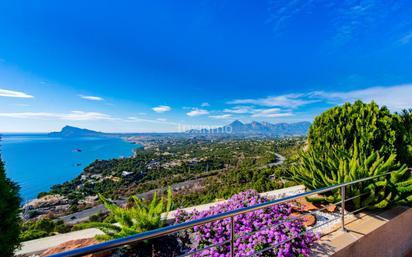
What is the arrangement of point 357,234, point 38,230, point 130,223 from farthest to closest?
point 38,230
point 130,223
point 357,234

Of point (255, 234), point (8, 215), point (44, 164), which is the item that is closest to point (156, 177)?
point (255, 234)

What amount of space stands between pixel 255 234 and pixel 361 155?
259cm

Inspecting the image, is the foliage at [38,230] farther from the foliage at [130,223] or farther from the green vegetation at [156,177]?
the green vegetation at [156,177]

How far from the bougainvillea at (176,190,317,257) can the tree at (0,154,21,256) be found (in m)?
1.56

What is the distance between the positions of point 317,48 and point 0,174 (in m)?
14.2

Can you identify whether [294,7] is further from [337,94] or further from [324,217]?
[337,94]

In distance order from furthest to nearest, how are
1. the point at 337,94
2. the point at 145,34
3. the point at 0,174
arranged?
the point at 337,94 → the point at 145,34 → the point at 0,174

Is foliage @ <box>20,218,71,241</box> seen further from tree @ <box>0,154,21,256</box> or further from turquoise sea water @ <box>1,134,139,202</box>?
turquoise sea water @ <box>1,134,139,202</box>

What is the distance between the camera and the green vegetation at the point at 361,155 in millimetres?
2541

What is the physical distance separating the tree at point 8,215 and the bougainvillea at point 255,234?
1.56 meters

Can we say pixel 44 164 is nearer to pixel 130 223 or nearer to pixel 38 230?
pixel 38 230

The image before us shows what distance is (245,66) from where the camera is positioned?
17203 millimetres

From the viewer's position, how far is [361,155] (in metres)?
3.20

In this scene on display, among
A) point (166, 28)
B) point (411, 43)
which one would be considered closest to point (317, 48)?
point (411, 43)
